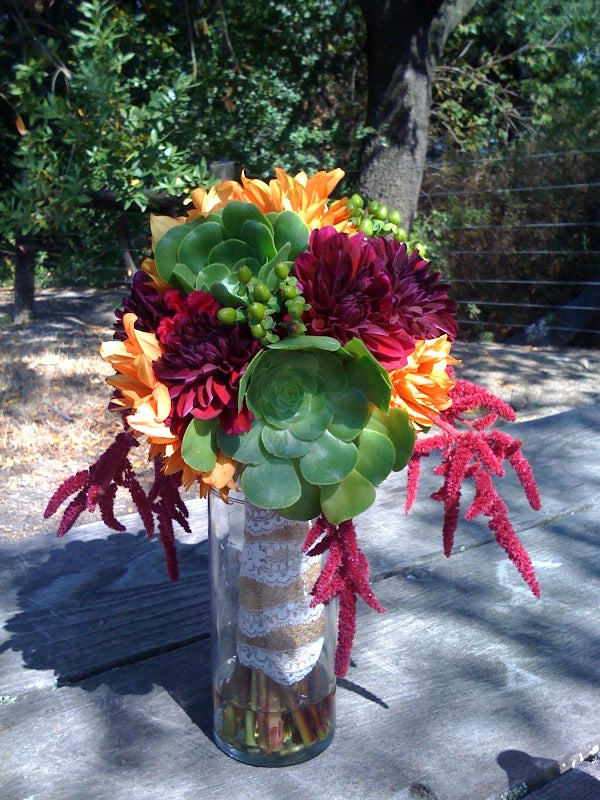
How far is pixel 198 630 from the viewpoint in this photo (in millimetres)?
1144

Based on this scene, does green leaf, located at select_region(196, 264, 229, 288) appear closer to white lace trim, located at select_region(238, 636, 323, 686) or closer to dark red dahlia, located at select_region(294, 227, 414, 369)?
dark red dahlia, located at select_region(294, 227, 414, 369)

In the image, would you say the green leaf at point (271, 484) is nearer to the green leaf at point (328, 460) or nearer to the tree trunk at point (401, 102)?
the green leaf at point (328, 460)

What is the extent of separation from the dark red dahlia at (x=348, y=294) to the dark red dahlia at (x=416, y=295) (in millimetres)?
19

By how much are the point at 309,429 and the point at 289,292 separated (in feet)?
0.44

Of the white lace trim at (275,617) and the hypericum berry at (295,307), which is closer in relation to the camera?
the hypericum berry at (295,307)

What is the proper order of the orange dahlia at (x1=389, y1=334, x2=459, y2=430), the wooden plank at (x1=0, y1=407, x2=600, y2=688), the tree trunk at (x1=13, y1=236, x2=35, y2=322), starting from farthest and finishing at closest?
the tree trunk at (x1=13, y1=236, x2=35, y2=322)
the wooden plank at (x1=0, y1=407, x2=600, y2=688)
the orange dahlia at (x1=389, y1=334, x2=459, y2=430)

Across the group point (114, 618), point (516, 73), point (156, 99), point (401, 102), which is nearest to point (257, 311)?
point (114, 618)

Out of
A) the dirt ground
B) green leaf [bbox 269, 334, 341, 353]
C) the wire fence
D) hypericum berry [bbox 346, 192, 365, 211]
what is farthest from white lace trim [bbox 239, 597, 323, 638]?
the wire fence

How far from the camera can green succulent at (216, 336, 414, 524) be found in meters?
0.77

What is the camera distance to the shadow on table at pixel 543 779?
832mm

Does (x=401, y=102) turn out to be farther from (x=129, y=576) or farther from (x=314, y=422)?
(x=314, y=422)

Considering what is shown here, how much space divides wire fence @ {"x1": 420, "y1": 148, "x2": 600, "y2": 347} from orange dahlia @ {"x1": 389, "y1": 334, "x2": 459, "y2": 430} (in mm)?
5228

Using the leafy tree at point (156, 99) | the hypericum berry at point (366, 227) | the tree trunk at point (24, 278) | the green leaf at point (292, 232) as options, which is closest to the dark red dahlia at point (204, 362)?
the green leaf at point (292, 232)

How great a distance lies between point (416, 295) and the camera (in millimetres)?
805
